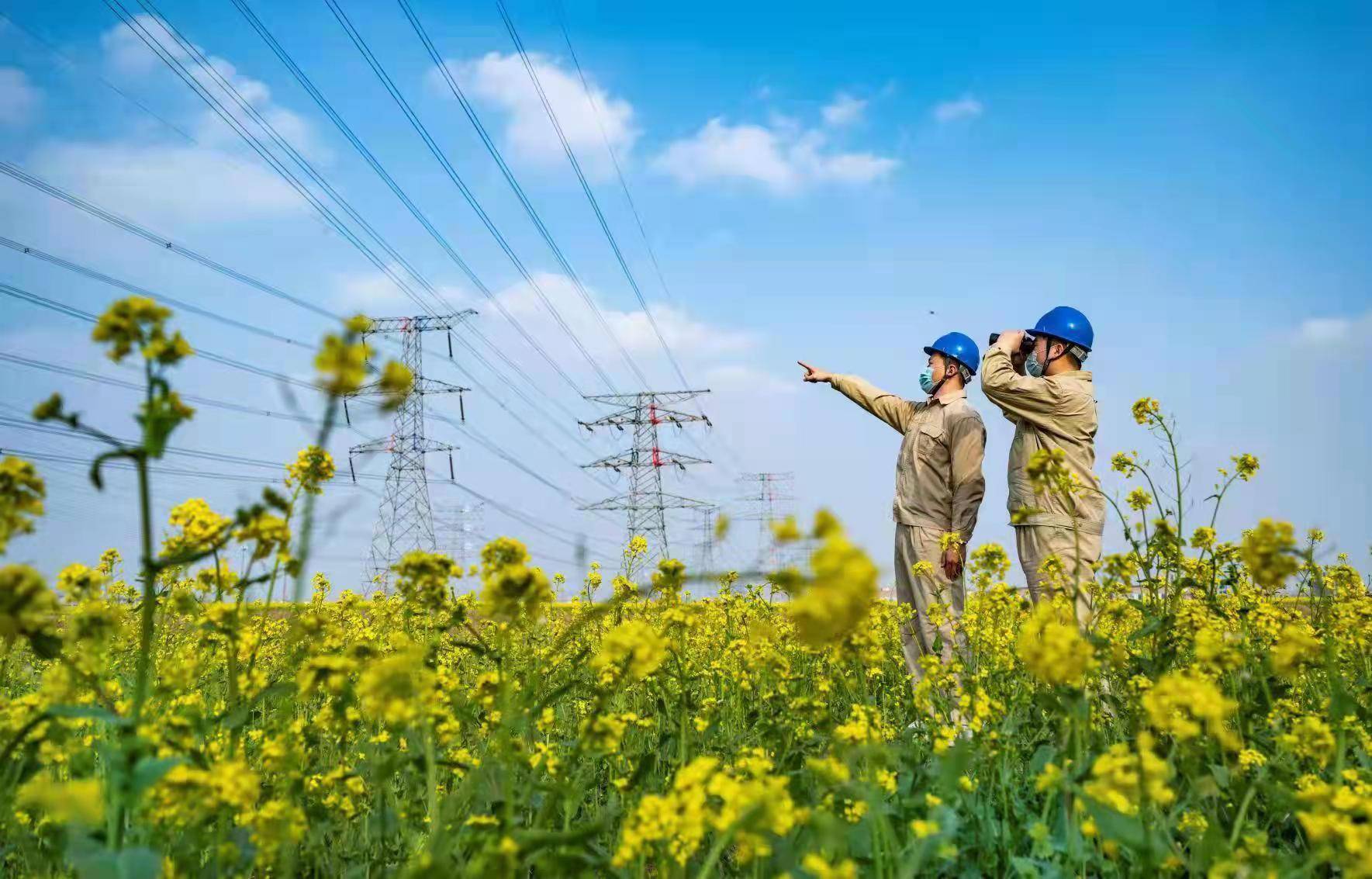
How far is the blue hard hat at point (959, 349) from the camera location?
5586 millimetres

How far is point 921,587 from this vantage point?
16.2ft

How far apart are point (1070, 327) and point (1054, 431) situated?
0.73 metres

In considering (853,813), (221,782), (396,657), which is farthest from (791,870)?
(221,782)

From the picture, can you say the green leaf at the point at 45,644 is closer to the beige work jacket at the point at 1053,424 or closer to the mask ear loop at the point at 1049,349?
the beige work jacket at the point at 1053,424

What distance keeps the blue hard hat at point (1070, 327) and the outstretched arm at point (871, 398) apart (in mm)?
1054

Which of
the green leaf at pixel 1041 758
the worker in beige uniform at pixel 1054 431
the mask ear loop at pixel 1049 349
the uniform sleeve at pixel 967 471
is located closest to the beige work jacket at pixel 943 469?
the uniform sleeve at pixel 967 471

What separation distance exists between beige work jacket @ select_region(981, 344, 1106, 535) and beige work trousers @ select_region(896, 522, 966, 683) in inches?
23.4

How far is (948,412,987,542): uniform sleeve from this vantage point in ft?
16.6

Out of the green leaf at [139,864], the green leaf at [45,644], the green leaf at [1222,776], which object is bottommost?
the green leaf at [1222,776]

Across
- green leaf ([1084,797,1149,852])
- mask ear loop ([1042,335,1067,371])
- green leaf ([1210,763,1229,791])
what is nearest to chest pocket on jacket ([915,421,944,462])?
mask ear loop ([1042,335,1067,371])

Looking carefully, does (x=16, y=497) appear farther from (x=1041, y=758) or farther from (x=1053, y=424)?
(x=1053, y=424)

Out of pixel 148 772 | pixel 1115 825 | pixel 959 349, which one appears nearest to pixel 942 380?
pixel 959 349

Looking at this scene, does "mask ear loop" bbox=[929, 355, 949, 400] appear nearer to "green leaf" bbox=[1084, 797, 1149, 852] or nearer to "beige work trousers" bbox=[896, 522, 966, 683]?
"beige work trousers" bbox=[896, 522, 966, 683]

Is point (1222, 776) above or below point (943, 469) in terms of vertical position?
below
